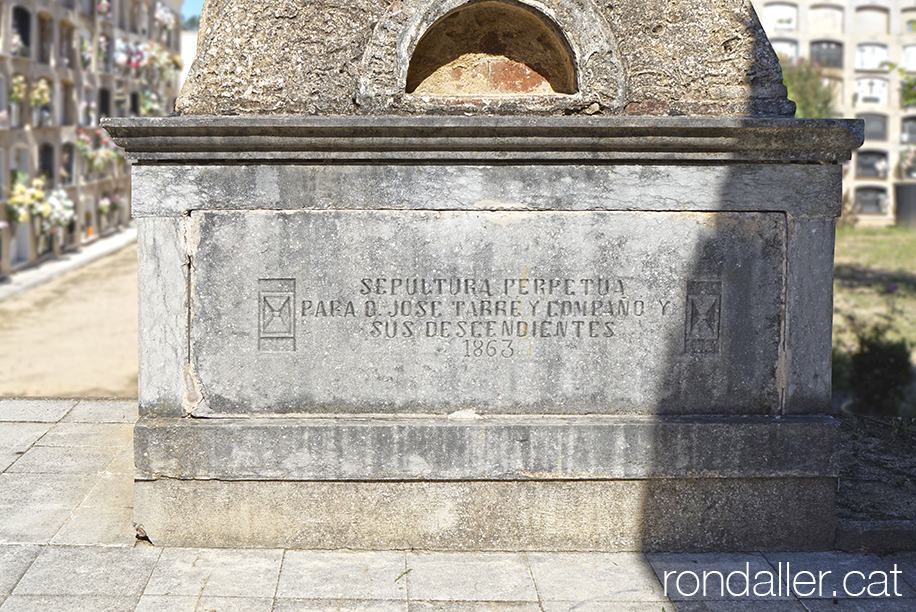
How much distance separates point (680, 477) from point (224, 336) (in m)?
2.04

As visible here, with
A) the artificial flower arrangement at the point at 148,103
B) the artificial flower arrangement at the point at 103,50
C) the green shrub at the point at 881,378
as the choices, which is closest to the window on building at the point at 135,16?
the artificial flower arrangement at the point at 148,103

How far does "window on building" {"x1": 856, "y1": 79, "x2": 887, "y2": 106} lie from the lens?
97.0 feet

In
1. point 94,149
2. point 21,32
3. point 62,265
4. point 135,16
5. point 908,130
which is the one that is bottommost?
point 62,265

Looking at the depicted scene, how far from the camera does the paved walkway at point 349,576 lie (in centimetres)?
399

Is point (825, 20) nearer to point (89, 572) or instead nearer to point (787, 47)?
point (787, 47)

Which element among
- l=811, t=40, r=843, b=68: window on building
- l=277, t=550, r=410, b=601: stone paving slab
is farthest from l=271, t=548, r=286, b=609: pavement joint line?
l=811, t=40, r=843, b=68: window on building

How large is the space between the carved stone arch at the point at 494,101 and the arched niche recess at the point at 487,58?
18 cm

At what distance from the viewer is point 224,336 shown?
448cm

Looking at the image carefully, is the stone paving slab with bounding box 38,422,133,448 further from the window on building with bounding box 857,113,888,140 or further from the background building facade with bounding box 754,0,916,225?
the window on building with bounding box 857,113,888,140

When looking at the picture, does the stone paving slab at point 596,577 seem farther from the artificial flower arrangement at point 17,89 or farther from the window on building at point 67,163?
the window on building at point 67,163

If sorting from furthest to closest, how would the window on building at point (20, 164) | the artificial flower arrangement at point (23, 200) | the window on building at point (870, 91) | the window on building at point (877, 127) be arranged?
1. the window on building at point (870, 91)
2. the window on building at point (877, 127)
3. the window on building at point (20, 164)
4. the artificial flower arrangement at point (23, 200)

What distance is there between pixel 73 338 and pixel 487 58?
9.68 m

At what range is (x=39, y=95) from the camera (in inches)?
671

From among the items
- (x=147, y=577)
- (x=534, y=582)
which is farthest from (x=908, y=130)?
(x=147, y=577)
